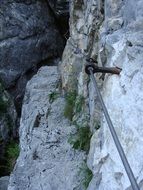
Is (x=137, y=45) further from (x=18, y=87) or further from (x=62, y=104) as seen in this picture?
(x=18, y=87)

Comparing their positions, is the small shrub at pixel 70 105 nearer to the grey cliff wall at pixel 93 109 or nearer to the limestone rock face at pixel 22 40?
the grey cliff wall at pixel 93 109

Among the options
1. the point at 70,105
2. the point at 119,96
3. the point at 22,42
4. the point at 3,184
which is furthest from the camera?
the point at 22,42

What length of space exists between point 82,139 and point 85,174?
0.85 metres

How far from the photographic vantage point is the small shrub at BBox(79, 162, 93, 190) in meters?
5.71

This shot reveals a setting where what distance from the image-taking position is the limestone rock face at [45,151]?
6.21 meters

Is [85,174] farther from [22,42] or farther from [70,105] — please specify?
[22,42]

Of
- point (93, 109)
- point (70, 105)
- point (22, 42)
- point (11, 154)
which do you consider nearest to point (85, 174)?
point (93, 109)

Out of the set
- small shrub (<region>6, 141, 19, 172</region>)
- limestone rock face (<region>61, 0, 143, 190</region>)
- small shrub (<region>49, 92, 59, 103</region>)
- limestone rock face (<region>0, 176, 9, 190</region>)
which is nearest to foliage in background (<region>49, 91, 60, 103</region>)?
small shrub (<region>49, 92, 59, 103</region>)

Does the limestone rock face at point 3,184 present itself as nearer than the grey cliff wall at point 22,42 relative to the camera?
Yes

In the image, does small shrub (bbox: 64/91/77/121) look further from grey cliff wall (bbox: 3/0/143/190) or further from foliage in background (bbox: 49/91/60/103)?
foliage in background (bbox: 49/91/60/103)

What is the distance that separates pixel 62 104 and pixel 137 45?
3.79m

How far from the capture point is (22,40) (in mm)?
14547

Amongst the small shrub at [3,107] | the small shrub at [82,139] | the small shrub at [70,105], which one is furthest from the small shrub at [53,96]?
the small shrub at [3,107]

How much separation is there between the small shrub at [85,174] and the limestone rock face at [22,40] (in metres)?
8.65
